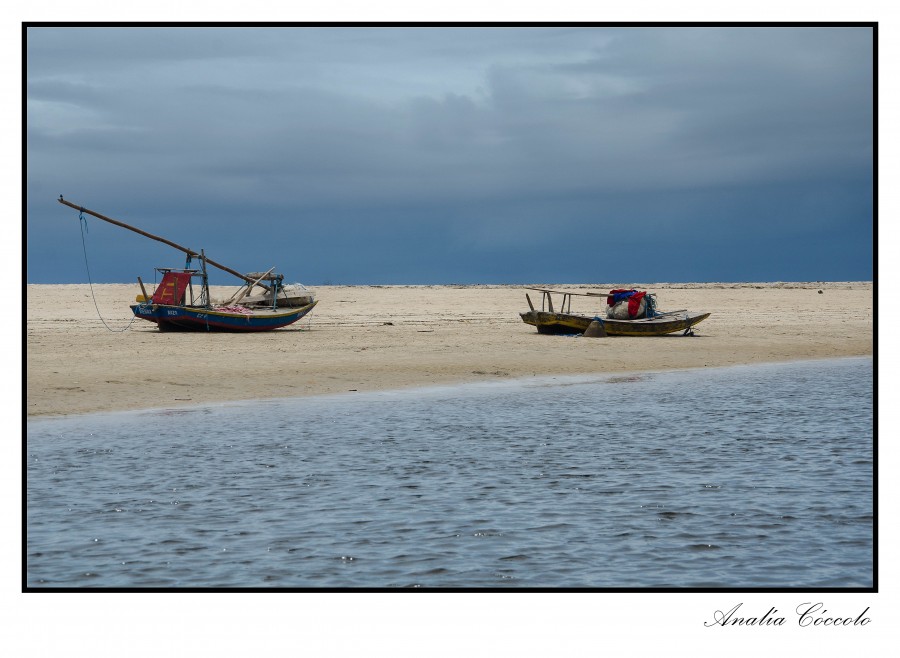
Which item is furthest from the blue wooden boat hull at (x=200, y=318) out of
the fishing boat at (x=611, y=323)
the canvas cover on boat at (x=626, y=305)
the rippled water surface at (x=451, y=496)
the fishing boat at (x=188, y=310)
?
the rippled water surface at (x=451, y=496)

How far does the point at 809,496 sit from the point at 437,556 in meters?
5.14

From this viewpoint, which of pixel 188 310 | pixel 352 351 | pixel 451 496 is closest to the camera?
pixel 451 496

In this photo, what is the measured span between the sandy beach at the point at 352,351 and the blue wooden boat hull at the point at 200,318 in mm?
694

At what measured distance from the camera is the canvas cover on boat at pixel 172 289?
32.6 meters

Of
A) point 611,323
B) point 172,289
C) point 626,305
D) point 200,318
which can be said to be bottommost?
point 611,323

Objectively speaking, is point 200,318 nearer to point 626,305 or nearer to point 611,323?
point 611,323

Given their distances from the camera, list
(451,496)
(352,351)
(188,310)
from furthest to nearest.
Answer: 1. (188,310)
2. (352,351)
3. (451,496)

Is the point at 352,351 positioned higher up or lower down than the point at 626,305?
lower down

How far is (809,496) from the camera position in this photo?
11789 millimetres

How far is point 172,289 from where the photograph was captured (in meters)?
32.8

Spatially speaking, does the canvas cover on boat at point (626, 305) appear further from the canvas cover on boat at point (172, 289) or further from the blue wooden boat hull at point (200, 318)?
the canvas cover on boat at point (172, 289)

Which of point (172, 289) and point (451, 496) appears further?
point (172, 289)

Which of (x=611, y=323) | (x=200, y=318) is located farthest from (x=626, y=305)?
(x=200, y=318)

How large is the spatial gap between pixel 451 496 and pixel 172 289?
23395 millimetres
